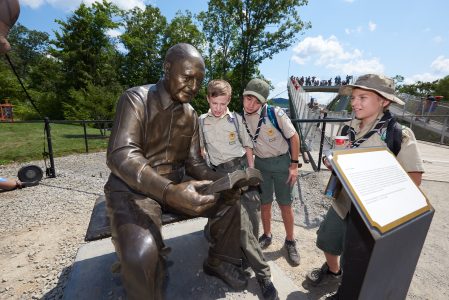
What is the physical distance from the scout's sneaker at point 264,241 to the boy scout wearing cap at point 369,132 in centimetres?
97

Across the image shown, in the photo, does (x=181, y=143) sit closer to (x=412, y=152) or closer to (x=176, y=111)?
(x=176, y=111)

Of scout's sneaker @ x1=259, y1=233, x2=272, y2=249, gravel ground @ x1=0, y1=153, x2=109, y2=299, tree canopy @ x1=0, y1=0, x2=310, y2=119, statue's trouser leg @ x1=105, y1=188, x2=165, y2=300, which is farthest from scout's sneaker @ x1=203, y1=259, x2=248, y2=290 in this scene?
tree canopy @ x1=0, y1=0, x2=310, y2=119

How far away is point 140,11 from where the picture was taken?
75.5 ft

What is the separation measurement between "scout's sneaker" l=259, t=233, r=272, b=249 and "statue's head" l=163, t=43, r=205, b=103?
2061 millimetres

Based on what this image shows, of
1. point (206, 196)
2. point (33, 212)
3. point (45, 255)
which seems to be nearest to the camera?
point (206, 196)

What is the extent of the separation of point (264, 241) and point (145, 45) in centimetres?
2278

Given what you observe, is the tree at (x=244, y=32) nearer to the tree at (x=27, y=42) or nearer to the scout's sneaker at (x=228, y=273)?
the scout's sneaker at (x=228, y=273)

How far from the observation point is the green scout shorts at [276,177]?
278 cm

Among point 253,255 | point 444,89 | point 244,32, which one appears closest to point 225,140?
point 253,255

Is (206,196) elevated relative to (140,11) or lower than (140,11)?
lower

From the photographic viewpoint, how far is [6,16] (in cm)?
166

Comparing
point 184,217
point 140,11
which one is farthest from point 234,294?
point 140,11

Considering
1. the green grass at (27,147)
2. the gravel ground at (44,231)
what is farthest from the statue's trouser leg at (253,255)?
the green grass at (27,147)

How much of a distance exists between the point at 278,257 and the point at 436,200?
11.3 ft
